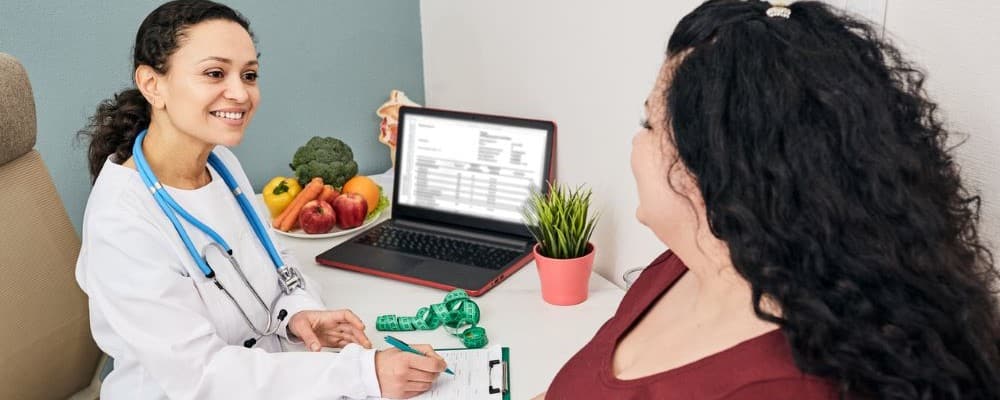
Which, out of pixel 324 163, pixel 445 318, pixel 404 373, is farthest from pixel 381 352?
pixel 324 163

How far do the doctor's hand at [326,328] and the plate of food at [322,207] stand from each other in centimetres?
42

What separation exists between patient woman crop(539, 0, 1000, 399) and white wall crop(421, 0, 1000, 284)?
0.39ft

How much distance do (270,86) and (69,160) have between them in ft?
1.54

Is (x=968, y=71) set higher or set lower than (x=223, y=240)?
higher

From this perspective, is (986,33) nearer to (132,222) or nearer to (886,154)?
(886,154)

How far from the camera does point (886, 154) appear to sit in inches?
24.9

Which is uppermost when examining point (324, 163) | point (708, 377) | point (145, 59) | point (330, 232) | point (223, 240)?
point (145, 59)

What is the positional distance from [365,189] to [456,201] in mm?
248

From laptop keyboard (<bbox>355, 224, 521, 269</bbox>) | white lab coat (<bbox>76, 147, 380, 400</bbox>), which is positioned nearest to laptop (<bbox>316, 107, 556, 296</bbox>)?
laptop keyboard (<bbox>355, 224, 521, 269</bbox>)

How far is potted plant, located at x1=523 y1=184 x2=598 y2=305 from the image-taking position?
131 centimetres

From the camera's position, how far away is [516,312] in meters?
1.33

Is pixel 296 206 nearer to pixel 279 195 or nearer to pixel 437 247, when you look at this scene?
pixel 279 195

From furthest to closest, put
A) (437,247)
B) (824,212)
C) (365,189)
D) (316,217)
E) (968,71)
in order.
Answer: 1. (365,189)
2. (316,217)
3. (437,247)
4. (968,71)
5. (824,212)

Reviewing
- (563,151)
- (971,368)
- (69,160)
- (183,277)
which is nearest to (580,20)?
(563,151)
